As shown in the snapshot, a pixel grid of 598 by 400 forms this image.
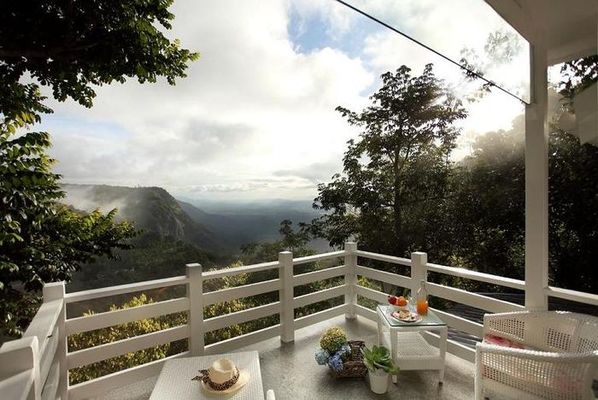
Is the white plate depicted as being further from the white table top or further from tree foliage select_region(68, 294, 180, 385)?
tree foliage select_region(68, 294, 180, 385)

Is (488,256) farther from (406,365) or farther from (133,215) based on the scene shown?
(133,215)

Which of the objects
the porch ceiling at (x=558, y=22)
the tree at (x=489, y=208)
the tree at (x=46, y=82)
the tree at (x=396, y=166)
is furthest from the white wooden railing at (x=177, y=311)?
the tree at (x=489, y=208)

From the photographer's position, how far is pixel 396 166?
21.4 ft

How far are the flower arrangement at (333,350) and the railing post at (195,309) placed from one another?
1.03m

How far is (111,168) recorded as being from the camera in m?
6.42

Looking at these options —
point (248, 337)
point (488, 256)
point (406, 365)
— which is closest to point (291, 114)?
point (488, 256)

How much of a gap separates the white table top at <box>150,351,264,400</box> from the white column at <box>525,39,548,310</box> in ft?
6.74

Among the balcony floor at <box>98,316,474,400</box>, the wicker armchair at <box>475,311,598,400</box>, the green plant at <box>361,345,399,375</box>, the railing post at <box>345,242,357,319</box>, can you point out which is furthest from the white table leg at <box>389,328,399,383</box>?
the railing post at <box>345,242,357,319</box>

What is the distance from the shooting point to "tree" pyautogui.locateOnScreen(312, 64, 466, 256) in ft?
20.2

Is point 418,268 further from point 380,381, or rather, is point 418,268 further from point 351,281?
point 380,381

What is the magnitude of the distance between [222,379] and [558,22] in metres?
3.28

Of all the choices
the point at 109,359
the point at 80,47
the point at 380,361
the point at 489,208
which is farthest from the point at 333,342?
the point at 489,208

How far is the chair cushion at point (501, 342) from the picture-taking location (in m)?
2.09

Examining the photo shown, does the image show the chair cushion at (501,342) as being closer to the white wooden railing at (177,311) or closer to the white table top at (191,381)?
the white wooden railing at (177,311)
